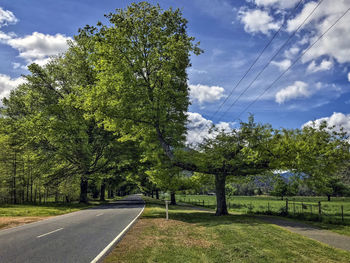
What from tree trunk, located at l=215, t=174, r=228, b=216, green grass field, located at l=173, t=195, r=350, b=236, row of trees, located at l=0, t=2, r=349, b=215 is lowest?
green grass field, located at l=173, t=195, r=350, b=236

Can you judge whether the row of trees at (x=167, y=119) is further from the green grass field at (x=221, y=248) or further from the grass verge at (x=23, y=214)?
the grass verge at (x=23, y=214)

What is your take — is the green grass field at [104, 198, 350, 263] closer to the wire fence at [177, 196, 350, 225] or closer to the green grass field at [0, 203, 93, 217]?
the wire fence at [177, 196, 350, 225]

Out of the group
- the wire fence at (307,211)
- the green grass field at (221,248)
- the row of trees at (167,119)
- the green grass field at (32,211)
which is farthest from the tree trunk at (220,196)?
the green grass field at (32,211)

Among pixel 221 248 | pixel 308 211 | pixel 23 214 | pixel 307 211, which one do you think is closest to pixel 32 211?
pixel 23 214

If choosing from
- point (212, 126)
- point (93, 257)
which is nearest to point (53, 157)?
point (212, 126)

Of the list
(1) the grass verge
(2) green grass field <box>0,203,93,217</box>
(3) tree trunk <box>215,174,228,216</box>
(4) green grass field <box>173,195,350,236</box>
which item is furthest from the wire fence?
(1) the grass verge

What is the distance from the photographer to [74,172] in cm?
3105

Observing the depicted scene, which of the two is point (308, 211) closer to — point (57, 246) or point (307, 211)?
point (307, 211)

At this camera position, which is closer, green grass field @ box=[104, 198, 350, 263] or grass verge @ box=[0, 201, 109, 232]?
green grass field @ box=[104, 198, 350, 263]

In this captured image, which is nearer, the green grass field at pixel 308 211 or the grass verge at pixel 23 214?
the grass verge at pixel 23 214

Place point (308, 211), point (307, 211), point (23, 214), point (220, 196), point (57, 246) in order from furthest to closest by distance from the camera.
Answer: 1. point (308, 211)
2. point (307, 211)
3. point (220, 196)
4. point (23, 214)
5. point (57, 246)

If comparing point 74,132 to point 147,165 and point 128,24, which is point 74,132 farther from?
point 128,24

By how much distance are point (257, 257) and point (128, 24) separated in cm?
1666

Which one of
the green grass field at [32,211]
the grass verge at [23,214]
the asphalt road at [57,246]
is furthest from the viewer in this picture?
the green grass field at [32,211]
